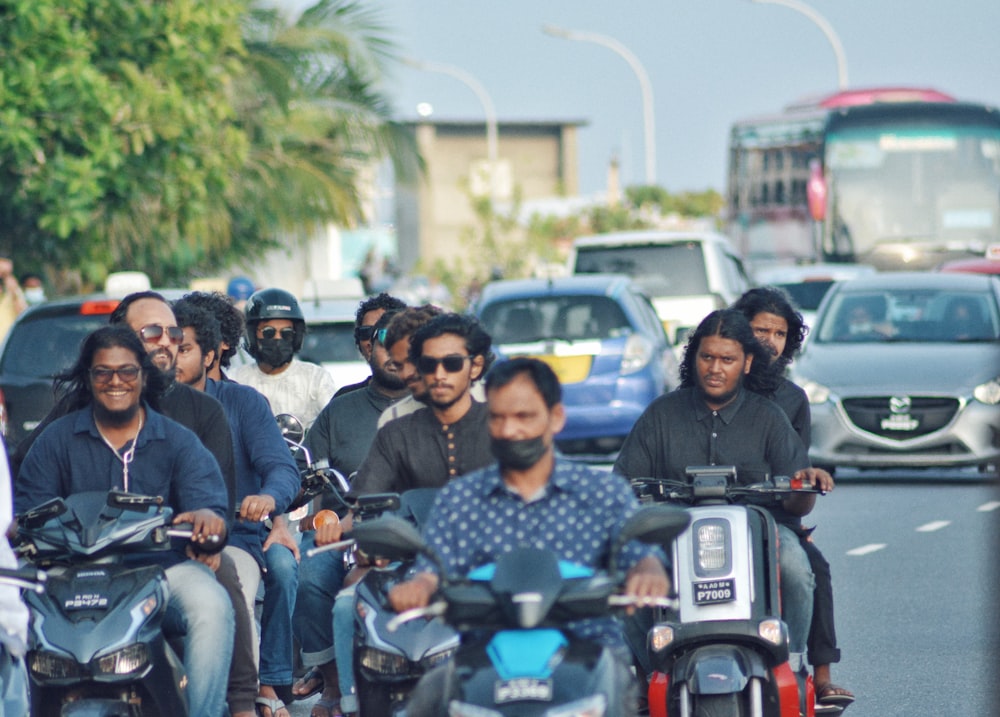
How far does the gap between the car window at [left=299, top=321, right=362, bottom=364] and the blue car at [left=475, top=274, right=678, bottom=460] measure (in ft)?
7.77

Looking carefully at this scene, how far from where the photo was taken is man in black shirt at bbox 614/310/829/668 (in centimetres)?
716

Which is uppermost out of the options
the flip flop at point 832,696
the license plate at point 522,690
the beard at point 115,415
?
the beard at point 115,415

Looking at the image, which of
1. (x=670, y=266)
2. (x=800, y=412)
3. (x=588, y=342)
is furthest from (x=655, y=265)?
(x=800, y=412)

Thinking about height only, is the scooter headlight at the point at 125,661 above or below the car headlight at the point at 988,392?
above

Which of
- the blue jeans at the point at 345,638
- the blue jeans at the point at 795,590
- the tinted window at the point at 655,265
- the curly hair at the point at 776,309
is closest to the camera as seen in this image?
the blue jeans at the point at 345,638

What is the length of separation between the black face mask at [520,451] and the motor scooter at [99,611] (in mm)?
1400

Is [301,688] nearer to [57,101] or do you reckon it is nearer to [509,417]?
[509,417]

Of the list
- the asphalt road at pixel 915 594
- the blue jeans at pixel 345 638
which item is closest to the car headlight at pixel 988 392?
the asphalt road at pixel 915 594

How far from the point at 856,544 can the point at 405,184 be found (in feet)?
54.4

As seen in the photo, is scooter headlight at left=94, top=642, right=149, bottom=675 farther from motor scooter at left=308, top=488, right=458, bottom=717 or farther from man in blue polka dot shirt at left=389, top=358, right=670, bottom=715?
man in blue polka dot shirt at left=389, top=358, right=670, bottom=715

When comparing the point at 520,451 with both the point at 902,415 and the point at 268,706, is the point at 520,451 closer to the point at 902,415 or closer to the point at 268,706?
the point at 268,706

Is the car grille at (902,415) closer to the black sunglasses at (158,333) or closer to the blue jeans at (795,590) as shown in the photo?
the blue jeans at (795,590)

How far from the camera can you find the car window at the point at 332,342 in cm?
1515

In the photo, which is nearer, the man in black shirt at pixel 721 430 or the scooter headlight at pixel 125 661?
the scooter headlight at pixel 125 661
